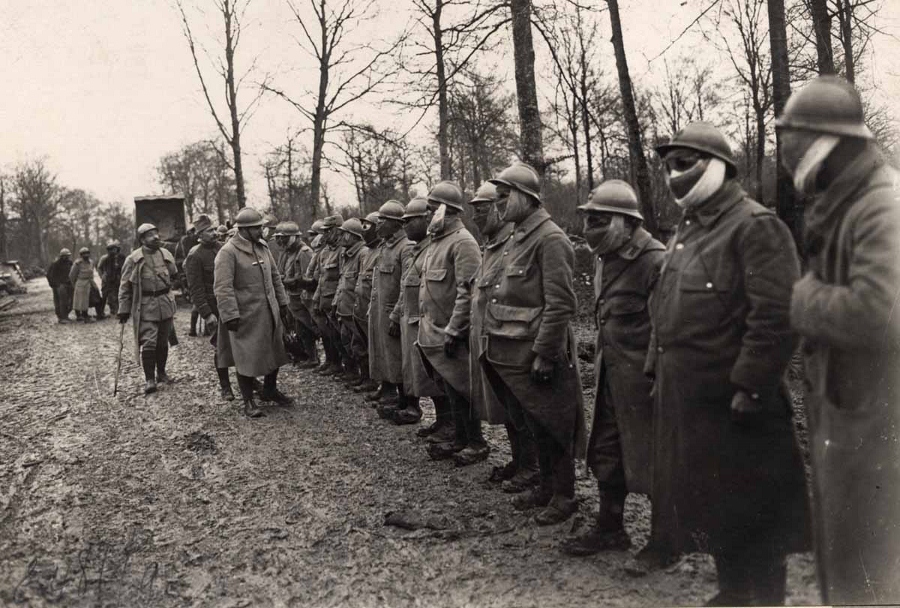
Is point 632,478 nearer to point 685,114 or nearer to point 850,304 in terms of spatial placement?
point 850,304

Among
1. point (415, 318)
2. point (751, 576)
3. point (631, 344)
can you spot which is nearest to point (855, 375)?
point (751, 576)

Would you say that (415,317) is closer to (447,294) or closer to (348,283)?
(447,294)

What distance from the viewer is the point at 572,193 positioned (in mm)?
34062

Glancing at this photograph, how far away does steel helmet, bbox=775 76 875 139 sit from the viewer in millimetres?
2078

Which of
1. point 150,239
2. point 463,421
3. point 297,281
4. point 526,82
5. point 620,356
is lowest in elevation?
point 463,421

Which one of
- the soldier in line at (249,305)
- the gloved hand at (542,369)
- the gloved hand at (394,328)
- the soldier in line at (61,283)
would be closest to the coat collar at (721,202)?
the gloved hand at (542,369)

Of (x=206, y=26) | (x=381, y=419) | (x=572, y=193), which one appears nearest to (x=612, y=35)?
(x=381, y=419)

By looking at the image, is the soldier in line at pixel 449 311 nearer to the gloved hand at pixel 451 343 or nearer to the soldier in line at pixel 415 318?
the gloved hand at pixel 451 343

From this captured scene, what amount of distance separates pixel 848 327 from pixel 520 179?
7.41ft

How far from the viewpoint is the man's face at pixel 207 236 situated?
7984 mm

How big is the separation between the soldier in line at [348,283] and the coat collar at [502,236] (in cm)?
332

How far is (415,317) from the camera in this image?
5629 millimetres

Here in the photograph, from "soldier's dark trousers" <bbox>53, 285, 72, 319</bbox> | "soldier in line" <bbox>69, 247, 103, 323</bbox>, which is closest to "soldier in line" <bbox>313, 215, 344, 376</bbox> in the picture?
"soldier in line" <bbox>69, 247, 103, 323</bbox>

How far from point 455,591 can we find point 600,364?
4.21 ft
